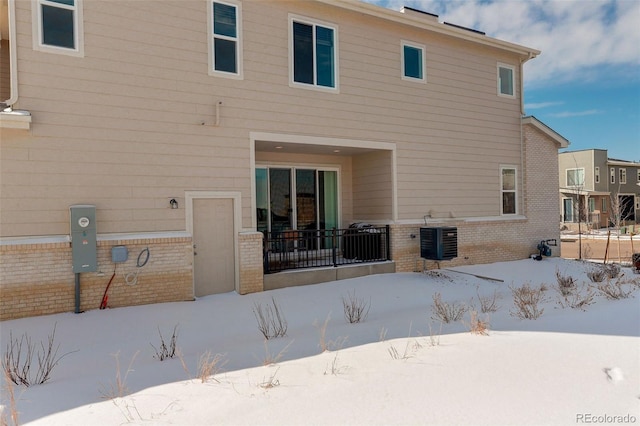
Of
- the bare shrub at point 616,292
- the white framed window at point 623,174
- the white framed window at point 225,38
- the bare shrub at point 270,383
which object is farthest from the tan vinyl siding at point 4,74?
the white framed window at point 623,174

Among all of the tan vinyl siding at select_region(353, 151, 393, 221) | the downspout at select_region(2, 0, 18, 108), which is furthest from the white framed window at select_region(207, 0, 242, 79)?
the tan vinyl siding at select_region(353, 151, 393, 221)

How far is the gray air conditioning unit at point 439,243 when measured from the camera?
11.4 m

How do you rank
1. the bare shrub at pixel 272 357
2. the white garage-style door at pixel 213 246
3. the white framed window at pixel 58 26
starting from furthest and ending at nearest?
the white garage-style door at pixel 213 246 → the white framed window at pixel 58 26 → the bare shrub at pixel 272 357

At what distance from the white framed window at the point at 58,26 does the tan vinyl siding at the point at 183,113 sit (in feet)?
0.42

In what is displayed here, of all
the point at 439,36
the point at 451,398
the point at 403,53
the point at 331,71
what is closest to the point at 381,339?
the point at 451,398

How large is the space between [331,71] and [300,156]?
265 cm

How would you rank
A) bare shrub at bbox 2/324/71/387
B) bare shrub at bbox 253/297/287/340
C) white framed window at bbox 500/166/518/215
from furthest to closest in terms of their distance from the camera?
white framed window at bbox 500/166/518/215 → bare shrub at bbox 253/297/287/340 → bare shrub at bbox 2/324/71/387

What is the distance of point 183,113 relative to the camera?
8750 mm

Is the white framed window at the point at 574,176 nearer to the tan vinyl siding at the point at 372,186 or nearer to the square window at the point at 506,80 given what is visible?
the square window at the point at 506,80

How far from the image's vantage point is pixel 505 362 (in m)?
4.68

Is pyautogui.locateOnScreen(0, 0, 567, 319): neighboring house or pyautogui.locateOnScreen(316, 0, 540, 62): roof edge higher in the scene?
pyautogui.locateOnScreen(316, 0, 540, 62): roof edge

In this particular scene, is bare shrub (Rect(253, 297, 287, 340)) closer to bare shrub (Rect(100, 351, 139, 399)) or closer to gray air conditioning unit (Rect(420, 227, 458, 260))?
bare shrub (Rect(100, 351, 139, 399))

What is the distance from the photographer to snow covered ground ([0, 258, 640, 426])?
364 cm

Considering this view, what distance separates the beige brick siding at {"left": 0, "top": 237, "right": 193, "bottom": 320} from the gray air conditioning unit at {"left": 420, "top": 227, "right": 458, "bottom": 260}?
6.58 m
